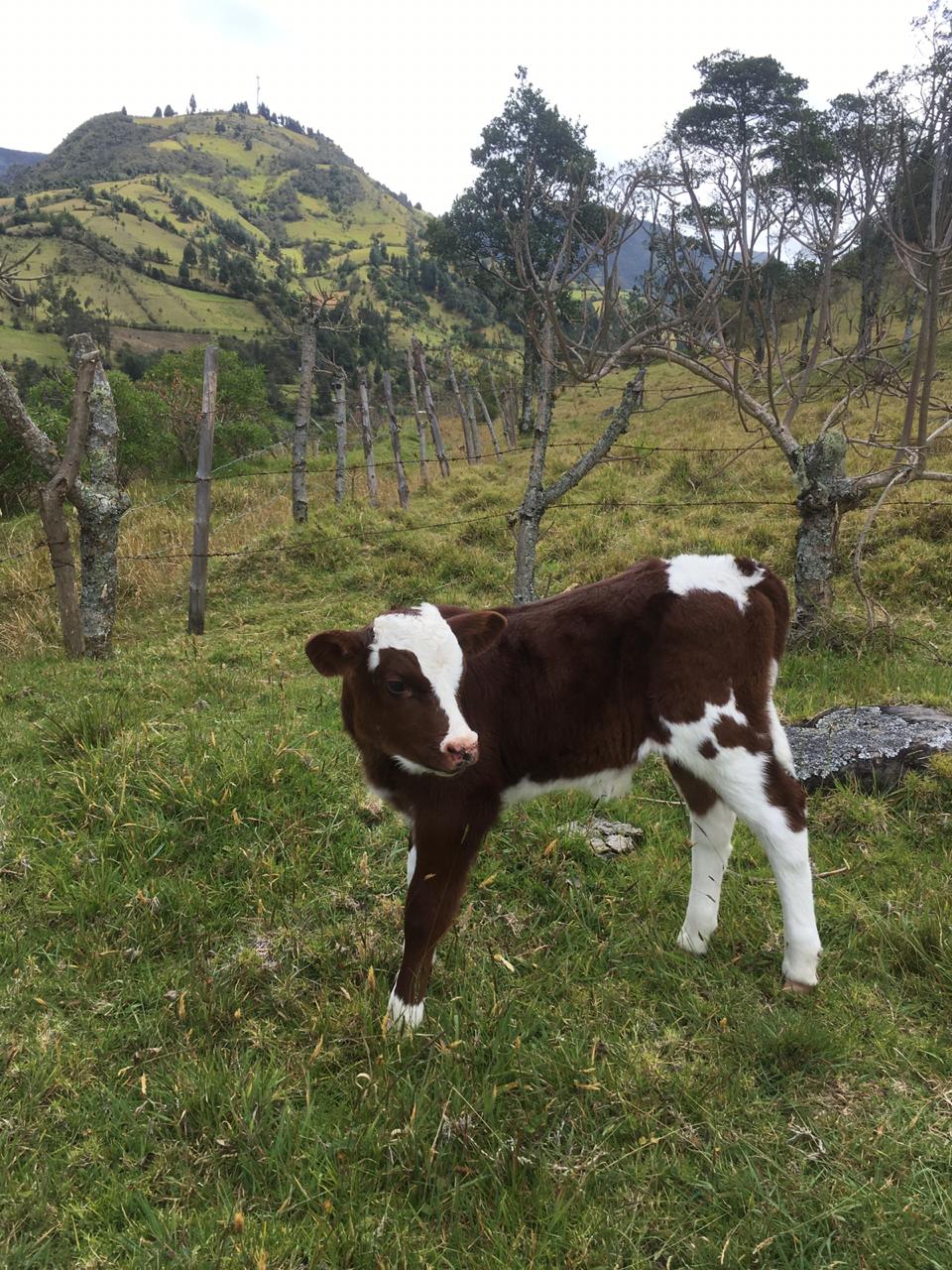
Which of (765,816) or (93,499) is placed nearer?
(765,816)

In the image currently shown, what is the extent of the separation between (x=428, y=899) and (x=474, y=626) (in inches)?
42.8

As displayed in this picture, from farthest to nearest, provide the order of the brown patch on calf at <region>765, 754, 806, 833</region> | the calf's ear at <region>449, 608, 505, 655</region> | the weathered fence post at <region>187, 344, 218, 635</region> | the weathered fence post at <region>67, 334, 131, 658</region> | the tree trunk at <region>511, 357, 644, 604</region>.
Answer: the weathered fence post at <region>187, 344, 218, 635</region>, the weathered fence post at <region>67, 334, 131, 658</region>, the tree trunk at <region>511, 357, 644, 604</region>, the brown patch on calf at <region>765, 754, 806, 833</region>, the calf's ear at <region>449, 608, 505, 655</region>

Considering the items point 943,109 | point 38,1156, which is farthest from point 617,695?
point 943,109

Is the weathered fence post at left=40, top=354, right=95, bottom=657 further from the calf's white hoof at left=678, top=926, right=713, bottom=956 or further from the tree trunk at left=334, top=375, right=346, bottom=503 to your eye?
the tree trunk at left=334, top=375, right=346, bottom=503

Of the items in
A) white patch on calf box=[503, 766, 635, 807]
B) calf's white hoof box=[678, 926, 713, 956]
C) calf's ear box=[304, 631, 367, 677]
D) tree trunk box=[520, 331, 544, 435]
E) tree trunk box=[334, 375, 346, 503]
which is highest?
tree trunk box=[520, 331, 544, 435]

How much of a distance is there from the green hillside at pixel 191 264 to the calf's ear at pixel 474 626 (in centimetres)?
3480

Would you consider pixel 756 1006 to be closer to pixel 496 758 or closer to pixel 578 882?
pixel 578 882

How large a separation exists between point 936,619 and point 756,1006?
550 centimetres

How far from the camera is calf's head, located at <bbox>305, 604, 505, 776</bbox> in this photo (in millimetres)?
2479

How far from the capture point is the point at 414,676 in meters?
2.53

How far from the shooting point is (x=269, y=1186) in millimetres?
2072

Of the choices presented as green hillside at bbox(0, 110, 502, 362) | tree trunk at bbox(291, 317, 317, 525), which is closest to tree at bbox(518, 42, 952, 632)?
tree trunk at bbox(291, 317, 317, 525)

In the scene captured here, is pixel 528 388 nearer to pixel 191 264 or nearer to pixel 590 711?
pixel 590 711

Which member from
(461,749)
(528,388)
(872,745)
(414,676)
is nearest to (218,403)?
(528,388)
